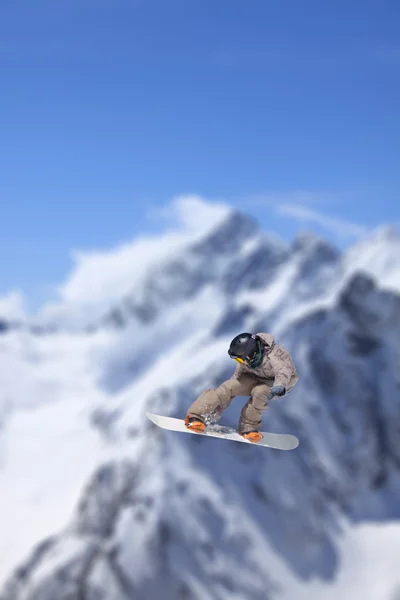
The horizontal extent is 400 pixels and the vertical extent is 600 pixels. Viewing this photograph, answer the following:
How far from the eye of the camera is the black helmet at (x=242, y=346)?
19.3 metres

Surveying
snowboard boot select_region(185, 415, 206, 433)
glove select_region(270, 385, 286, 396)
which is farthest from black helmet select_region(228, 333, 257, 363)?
snowboard boot select_region(185, 415, 206, 433)

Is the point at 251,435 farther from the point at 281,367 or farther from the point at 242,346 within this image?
the point at 242,346

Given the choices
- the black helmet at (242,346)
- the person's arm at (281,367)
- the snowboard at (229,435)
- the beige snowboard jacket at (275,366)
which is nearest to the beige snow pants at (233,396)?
the beige snowboard jacket at (275,366)

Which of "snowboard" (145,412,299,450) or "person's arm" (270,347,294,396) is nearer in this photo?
"person's arm" (270,347,294,396)

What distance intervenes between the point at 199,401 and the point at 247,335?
3.51 meters

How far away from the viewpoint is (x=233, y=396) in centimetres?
2155

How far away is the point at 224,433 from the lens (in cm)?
2250

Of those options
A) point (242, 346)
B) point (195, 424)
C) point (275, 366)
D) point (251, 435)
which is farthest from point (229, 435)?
point (242, 346)

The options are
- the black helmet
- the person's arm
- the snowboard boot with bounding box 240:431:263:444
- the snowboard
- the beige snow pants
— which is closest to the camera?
the black helmet

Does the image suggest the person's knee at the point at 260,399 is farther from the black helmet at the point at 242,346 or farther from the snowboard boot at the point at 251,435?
the black helmet at the point at 242,346

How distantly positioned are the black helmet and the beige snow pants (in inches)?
76.4

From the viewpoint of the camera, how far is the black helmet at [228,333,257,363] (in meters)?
19.3

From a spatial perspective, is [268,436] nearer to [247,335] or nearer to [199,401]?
[199,401]

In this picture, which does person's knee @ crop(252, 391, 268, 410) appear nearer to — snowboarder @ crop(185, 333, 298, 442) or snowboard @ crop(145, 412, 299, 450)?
snowboarder @ crop(185, 333, 298, 442)
